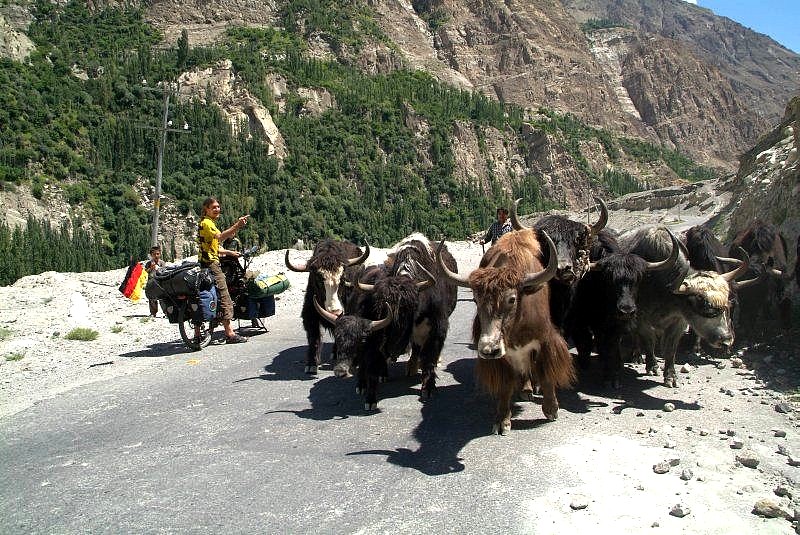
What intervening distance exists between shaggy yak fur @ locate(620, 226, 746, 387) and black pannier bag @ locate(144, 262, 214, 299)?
5.90m

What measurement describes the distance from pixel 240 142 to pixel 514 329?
161ft

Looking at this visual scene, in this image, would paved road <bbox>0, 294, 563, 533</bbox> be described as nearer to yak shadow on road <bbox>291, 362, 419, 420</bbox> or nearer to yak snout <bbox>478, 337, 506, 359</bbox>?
yak shadow on road <bbox>291, 362, 419, 420</bbox>

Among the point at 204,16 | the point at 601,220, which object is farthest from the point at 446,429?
the point at 204,16

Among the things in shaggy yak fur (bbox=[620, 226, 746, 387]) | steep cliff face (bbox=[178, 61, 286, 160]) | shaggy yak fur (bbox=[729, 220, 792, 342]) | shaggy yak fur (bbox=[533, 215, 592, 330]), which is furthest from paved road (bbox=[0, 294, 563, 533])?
steep cliff face (bbox=[178, 61, 286, 160])

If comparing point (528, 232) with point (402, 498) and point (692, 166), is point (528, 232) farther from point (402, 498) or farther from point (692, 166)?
point (692, 166)

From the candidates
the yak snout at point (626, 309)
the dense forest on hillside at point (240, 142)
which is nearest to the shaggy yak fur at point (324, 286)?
the yak snout at point (626, 309)

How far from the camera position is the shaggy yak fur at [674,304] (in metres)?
6.04

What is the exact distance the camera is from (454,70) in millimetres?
95562

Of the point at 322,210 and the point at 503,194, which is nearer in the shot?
the point at 322,210

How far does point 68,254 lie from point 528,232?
1274 inches

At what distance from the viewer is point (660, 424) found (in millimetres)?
5191

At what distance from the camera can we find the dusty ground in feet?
12.3

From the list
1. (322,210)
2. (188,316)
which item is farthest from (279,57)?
(188,316)

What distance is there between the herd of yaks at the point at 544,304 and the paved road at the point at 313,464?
18.7 inches
